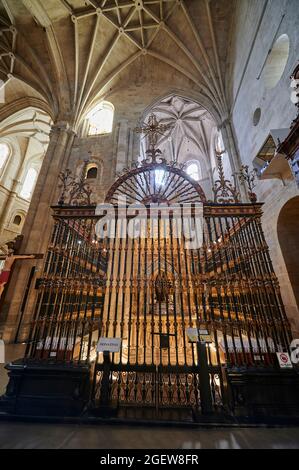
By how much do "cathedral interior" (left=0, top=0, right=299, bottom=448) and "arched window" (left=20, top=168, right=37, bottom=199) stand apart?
0.10 meters

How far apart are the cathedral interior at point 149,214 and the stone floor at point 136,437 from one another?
0.52 ft

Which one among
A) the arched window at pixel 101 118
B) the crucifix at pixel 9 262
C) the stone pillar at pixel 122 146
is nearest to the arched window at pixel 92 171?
the stone pillar at pixel 122 146

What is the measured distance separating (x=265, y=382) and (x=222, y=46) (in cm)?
1554

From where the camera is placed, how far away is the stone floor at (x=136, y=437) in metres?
1.84

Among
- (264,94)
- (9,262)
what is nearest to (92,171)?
(9,262)

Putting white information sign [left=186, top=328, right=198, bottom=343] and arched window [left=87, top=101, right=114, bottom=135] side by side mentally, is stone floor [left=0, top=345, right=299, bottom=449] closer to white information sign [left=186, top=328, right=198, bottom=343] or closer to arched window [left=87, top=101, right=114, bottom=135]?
white information sign [left=186, top=328, right=198, bottom=343]

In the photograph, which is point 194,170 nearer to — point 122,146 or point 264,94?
point 122,146

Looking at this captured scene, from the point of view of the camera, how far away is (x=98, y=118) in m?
12.6

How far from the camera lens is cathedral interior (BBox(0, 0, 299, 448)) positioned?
2.57 metres

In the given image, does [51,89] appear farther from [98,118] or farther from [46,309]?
[46,309]

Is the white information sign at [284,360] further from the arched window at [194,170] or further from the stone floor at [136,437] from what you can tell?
the arched window at [194,170]

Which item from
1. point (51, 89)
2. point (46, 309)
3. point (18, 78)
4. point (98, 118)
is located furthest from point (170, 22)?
point (46, 309)

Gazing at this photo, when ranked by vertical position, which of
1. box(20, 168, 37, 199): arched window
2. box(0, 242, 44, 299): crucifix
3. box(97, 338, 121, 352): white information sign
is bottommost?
box(97, 338, 121, 352): white information sign

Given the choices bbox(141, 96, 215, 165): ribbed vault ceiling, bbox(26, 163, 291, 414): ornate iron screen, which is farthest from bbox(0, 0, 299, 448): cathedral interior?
bbox(141, 96, 215, 165): ribbed vault ceiling
